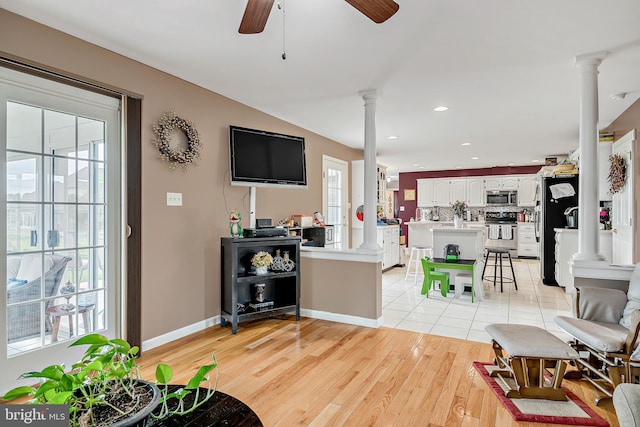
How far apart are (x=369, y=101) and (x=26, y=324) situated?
Answer: 136 inches

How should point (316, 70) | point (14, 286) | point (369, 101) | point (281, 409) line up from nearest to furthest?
1. point (281, 409)
2. point (14, 286)
3. point (316, 70)
4. point (369, 101)

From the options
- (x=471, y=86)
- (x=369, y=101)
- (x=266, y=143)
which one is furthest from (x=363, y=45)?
(x=266, y=143)

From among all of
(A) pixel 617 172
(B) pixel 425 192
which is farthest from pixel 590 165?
(B) pixel 425 192

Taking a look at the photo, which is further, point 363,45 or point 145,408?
point 363,45

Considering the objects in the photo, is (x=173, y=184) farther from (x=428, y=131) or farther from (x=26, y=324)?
(x=428, y=131)

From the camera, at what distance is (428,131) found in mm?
5477

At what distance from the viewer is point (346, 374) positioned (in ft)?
8.74

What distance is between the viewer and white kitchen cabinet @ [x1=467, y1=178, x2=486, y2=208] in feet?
31.9

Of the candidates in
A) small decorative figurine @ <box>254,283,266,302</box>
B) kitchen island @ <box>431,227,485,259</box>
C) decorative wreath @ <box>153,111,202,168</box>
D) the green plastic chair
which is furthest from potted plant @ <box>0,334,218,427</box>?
kitchen island @ <box>431,227,485,259</box>

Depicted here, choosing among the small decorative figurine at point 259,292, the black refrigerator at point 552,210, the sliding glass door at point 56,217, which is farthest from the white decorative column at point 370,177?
the black refrigerator at point 552,210

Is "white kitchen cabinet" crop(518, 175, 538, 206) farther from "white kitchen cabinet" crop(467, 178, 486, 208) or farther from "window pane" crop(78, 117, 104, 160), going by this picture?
"window pane" crop(78, 117, 104, 160)

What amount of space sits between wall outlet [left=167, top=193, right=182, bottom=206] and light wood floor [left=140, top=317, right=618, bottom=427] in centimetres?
128

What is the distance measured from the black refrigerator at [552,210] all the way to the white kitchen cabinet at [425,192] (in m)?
4.31

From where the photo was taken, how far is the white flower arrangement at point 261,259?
3.75 meters
